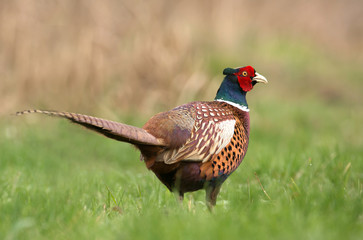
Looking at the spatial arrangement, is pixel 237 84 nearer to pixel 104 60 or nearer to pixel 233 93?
pixel 233 93

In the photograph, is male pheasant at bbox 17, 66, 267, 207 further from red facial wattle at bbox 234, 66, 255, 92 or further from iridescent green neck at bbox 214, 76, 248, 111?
red facial wattle at bbox 234, 66, 255, 92

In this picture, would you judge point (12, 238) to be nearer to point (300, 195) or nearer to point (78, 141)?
point (300, 195)

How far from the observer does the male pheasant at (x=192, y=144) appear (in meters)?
2.93

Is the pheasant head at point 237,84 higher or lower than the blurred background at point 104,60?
higher

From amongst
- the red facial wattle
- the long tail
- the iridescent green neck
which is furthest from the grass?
the red facial wattle

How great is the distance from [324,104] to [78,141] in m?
5.58

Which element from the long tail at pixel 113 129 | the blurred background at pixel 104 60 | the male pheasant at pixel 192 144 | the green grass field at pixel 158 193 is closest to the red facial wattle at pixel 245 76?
the male pheasant at pixel 192 144

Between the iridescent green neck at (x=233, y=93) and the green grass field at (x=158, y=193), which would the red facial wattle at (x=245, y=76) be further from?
the green grass field at (x=158, y=193)

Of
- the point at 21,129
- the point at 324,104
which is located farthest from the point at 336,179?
the point at 324,104

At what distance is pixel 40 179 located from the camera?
424 centimetres

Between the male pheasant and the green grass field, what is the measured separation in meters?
0.16

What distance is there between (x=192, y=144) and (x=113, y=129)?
1.82ft

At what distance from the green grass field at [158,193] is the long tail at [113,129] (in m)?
0.36

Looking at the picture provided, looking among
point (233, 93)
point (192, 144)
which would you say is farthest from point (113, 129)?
point (233, 93)
